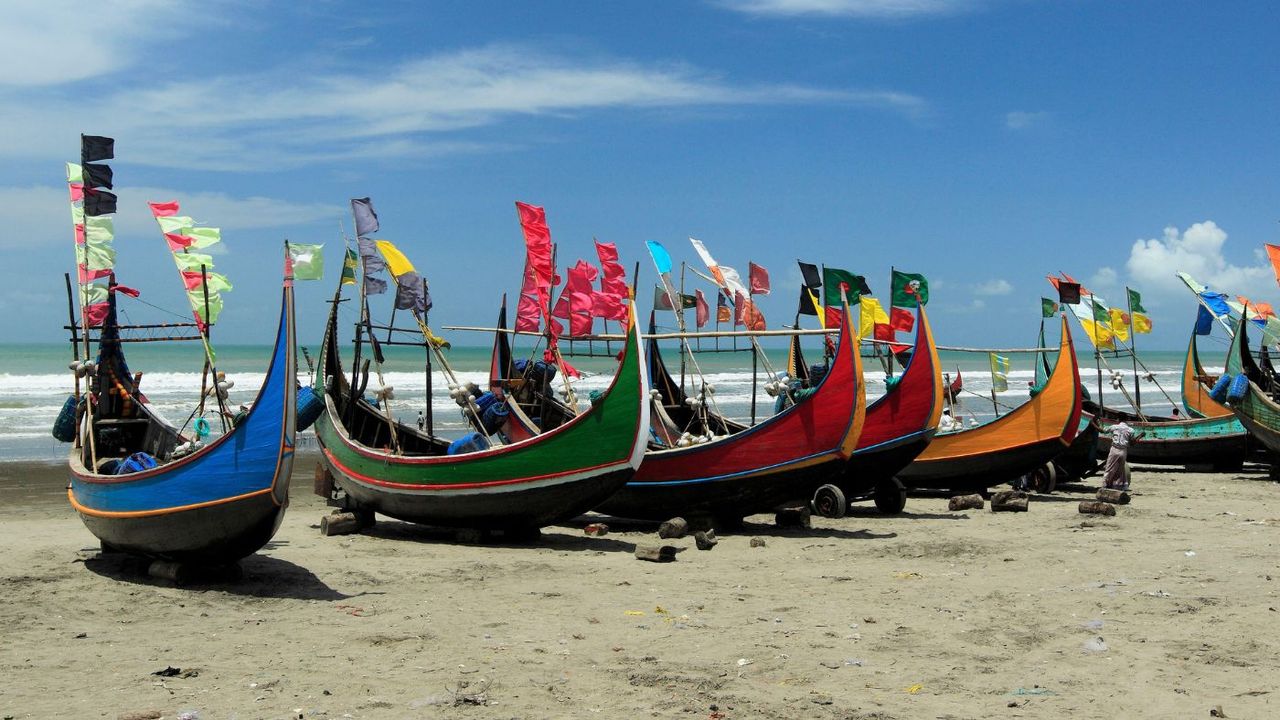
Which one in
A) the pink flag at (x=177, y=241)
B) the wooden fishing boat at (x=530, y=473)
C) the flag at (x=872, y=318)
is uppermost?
the pink flag at (x=177, y=241)

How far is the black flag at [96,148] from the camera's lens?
492 inches

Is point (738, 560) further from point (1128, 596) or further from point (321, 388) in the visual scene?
point (321, 388)

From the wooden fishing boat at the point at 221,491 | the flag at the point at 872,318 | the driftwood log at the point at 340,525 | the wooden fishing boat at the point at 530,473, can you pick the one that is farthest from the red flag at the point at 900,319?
the wooden fishing boat at the point at 221,491

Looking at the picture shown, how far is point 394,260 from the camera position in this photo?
53.2ft

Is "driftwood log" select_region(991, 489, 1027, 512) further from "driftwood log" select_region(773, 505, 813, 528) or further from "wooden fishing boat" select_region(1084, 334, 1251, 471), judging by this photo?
"wooden fishing boat" select_region(1084, 334, 1251, 471)

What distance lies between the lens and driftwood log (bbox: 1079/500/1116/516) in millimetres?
15828

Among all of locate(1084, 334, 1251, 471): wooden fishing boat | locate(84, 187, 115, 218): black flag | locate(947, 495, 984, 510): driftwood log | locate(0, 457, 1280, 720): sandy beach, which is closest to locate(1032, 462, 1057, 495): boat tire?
locate(947, 495, 984, 510): driftwood log

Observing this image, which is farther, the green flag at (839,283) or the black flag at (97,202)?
the green flag at (839,283)

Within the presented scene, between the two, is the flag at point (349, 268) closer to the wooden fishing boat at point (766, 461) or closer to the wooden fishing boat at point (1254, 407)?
the wooden fishing boat at point (766, 461)

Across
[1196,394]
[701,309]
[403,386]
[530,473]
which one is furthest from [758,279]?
[403,386]

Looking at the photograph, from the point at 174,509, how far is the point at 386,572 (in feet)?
7.50

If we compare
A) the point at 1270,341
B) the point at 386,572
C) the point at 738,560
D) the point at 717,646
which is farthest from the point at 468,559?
the point at 1270,341

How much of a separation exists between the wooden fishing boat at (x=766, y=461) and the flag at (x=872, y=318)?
15.6 ft

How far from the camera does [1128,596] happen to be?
33.3 feet
